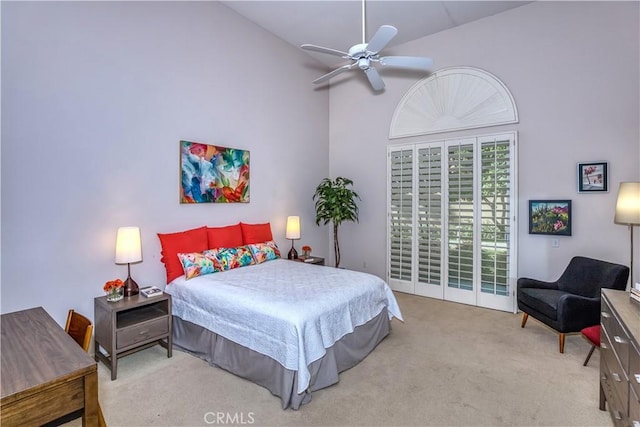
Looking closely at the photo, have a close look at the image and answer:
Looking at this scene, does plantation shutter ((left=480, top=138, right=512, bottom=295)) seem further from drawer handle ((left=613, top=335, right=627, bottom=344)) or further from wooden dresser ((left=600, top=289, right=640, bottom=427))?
drawer handle ((left=613, top=335, right=627, bottom=344))

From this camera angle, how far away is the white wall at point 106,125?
2.74m

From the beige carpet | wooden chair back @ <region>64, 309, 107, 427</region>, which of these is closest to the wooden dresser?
the beige carpet

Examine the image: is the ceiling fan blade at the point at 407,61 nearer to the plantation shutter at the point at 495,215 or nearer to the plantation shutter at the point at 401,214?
the plantation shutter at the point at 495,215

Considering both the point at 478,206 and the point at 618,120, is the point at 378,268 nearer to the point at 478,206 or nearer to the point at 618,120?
the point at 478,206

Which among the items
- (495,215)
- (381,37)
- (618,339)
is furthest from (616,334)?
(495,215)

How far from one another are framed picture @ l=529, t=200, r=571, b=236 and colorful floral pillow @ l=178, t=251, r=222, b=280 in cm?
396

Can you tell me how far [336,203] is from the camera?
214 inches

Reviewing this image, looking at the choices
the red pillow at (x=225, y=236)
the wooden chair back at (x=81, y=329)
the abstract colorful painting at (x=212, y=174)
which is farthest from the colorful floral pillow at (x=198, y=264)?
the wooden chair back at (x=81, y=329)

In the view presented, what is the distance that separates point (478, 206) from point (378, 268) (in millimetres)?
1916

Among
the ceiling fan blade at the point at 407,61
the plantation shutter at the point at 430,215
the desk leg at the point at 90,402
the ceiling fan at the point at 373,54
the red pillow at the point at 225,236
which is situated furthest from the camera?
the plantation shutter at the point at 430,215

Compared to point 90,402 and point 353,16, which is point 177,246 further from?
point 353,16

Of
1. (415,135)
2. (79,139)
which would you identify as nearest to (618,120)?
(415,135)

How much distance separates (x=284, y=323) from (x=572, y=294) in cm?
323

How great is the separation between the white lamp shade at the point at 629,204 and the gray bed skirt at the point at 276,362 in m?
2.53
